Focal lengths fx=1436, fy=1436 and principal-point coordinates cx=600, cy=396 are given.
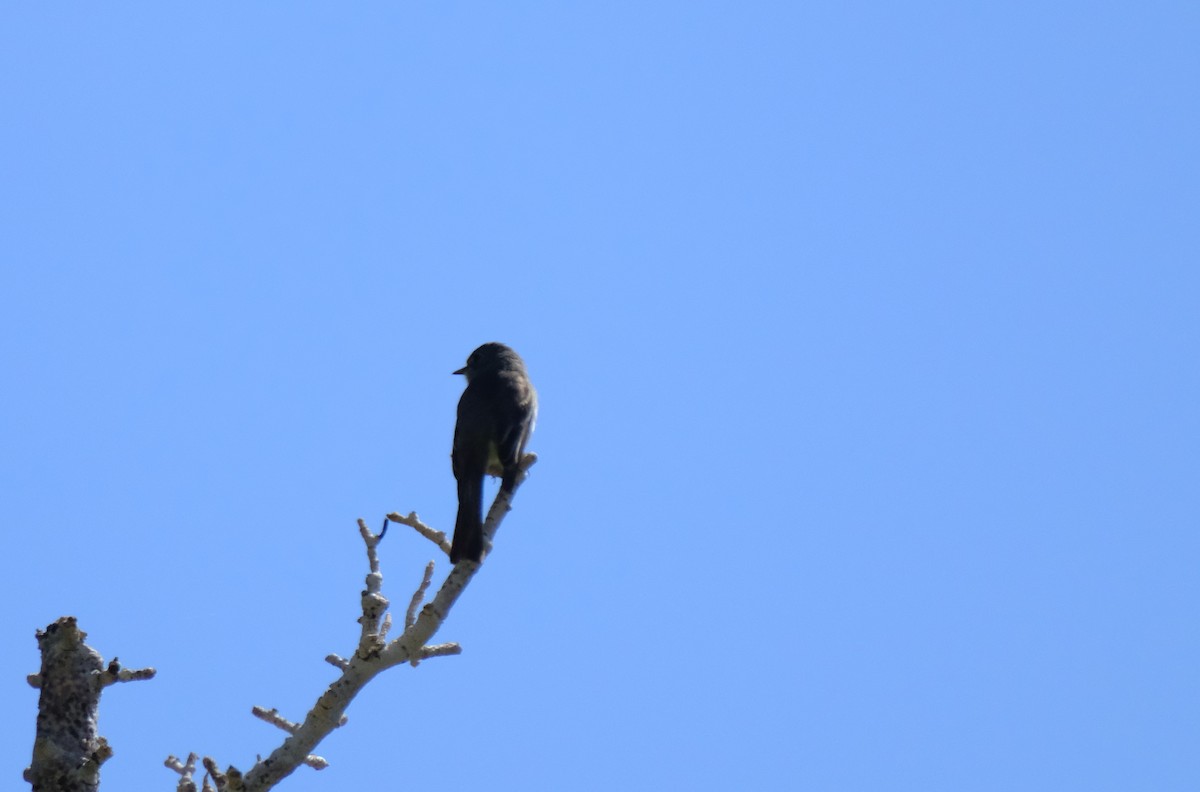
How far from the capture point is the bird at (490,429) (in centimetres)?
909

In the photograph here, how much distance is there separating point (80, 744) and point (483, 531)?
2.57 m

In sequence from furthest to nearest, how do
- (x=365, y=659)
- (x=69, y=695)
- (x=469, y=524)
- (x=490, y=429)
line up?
(x=490, y=429) < (x=469, y=524) < (x=365, y=659) < (x=69, y=695)

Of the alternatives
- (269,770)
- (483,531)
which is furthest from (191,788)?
(483,531)

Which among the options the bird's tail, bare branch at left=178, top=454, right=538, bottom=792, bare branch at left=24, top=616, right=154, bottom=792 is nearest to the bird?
the bird's tail

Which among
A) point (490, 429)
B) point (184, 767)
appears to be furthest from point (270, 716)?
point (490, 429)

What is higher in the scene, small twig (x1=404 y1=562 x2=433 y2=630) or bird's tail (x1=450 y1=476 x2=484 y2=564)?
bird's tail (x1=450 y1=476 x2=484 y2=564)

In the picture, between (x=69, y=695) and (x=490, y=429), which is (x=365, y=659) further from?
(x=490, y=429)

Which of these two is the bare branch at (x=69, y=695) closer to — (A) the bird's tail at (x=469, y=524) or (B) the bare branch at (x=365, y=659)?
(B) the bare branch at (x=365, y=659)

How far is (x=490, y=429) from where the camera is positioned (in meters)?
9.85

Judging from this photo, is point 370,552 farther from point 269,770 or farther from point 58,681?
point 58,681

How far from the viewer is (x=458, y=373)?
11953 millimetres

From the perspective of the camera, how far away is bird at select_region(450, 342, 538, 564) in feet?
29.8

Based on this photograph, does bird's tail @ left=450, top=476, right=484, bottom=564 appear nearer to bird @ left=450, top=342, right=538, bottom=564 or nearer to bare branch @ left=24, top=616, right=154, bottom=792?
bird @ left=450, top=342, right=538, bottom=564

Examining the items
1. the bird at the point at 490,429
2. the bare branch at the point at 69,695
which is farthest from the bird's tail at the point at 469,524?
the bare branch at the point at 69,695
